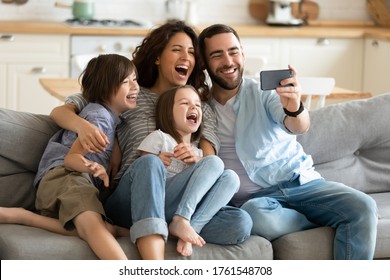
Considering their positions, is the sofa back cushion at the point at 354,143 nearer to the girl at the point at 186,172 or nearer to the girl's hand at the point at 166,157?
the girl at the point at 186,172

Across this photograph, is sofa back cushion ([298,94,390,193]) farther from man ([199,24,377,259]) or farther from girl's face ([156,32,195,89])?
girl's face ([156,32,195,89])

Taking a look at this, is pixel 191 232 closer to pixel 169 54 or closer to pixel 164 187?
pixel 164 187

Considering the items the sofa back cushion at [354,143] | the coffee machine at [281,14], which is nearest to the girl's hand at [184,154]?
the sofa back cushion at [354,143]

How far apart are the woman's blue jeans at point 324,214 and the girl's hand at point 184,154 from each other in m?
0.28

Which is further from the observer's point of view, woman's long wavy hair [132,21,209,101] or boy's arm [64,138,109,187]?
woman's long wavy hair [132,21,209,101]

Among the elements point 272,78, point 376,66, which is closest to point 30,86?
point 376,66

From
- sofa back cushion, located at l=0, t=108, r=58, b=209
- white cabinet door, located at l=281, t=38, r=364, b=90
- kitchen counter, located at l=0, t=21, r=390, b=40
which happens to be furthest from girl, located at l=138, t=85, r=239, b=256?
white cabinet door, located at l=281, t=38, r=364, b=90

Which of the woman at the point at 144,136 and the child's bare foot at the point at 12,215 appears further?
the child's bare foot at the point at 12,215

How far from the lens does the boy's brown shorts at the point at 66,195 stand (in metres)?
3.10

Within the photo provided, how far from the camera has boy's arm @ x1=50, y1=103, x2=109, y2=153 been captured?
10.4ft

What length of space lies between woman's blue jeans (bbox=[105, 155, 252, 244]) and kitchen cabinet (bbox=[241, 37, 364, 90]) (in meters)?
3.21

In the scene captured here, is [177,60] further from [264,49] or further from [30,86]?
[264,49]

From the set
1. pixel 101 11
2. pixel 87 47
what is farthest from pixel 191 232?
pixel 101 11

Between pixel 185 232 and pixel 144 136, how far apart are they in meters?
0.48
